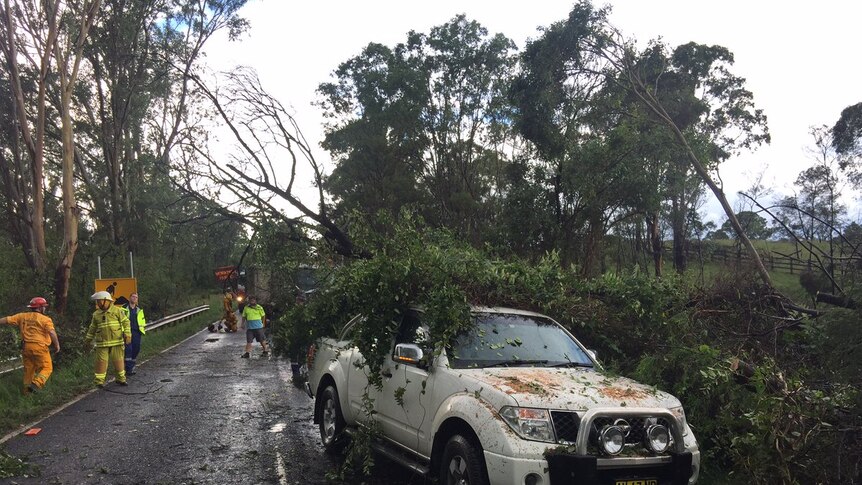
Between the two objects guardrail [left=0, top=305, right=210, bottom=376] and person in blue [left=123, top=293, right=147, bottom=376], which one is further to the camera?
person in blue [left=123, top=293, right=147, bottom=376]

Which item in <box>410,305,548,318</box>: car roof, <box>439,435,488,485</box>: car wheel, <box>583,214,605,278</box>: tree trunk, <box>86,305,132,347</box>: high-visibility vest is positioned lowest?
<box>439,435,488,485</box>: car wheel

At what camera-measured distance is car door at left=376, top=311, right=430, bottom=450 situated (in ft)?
17.4

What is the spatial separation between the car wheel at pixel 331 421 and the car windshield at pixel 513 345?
1995mm

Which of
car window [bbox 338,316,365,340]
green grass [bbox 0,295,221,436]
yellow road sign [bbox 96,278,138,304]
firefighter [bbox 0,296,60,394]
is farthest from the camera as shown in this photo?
yellow road sign [bbox 96,278,138,304]

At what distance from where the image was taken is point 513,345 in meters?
5.53

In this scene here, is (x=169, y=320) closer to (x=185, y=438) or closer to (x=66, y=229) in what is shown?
(x=66, y=229)

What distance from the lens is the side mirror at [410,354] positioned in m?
5.12

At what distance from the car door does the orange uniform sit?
21.2 feet

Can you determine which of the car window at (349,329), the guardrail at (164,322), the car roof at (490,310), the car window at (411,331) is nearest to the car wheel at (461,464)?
the car window at (411,331)

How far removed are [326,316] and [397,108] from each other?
72.1 ft

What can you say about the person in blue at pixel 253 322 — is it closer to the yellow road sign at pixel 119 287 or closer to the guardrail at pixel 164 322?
the yellow road sign at pixel 119 287

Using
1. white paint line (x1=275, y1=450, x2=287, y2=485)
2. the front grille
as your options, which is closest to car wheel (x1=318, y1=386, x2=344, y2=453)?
white paint line (x1=275, y1=450, x2=287, y2=485)

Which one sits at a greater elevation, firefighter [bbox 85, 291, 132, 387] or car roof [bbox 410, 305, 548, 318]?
car roof [bbox 410, 305, 548, 318]

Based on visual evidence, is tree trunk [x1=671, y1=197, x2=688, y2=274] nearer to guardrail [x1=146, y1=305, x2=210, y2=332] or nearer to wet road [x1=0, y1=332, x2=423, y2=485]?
guardrail [x1=146, y1=305, x2=210, y2=332]
